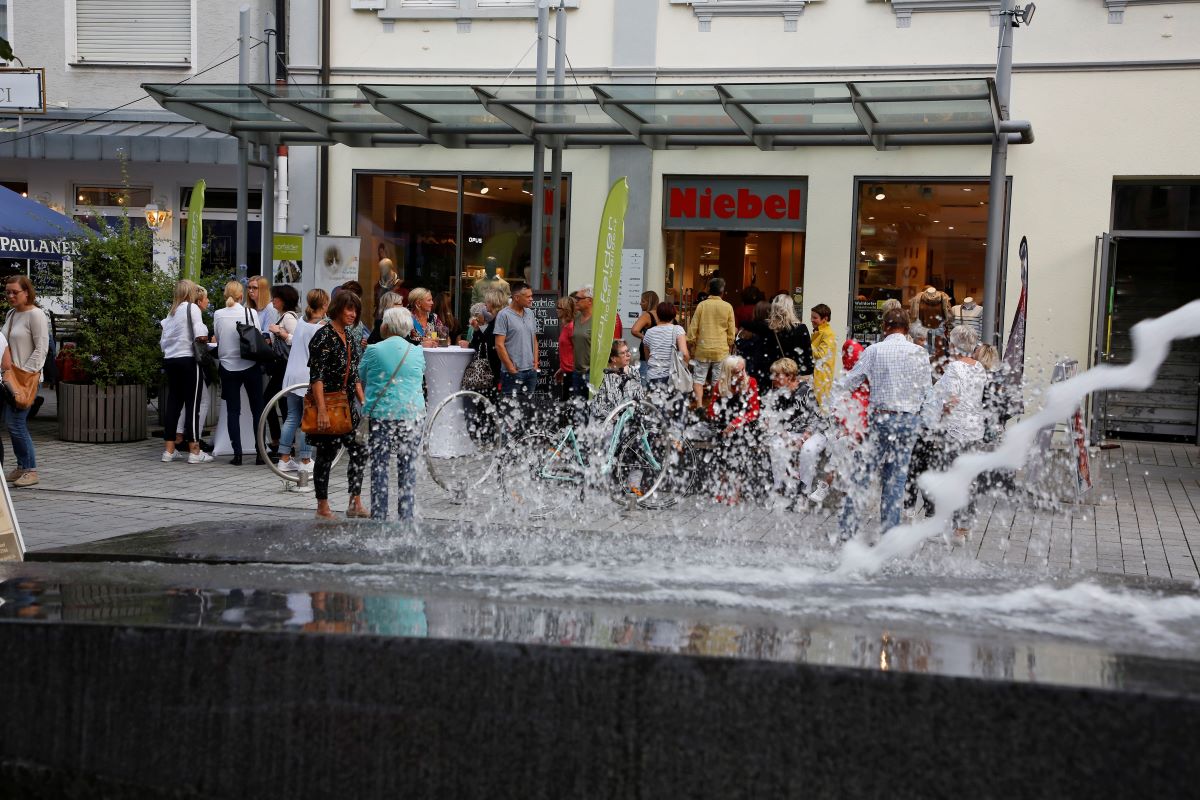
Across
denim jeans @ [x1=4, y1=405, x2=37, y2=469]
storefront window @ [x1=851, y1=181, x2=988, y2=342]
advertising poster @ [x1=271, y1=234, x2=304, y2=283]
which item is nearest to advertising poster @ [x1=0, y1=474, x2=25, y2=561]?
denim jeans @ [x1=4, y1=405, x2=37, y2=469]

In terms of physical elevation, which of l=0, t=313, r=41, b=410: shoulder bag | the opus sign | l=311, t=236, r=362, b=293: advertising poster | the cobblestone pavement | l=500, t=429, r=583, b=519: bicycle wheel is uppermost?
the opus sign

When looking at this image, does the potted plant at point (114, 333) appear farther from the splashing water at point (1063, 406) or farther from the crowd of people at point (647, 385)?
the splashing water at point (1063, 406)

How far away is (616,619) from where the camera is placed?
12.3 feet

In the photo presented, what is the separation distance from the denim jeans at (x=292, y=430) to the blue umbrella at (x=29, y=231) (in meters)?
3.96

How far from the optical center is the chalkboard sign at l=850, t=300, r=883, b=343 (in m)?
16.2

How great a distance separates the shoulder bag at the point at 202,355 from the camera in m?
12.1

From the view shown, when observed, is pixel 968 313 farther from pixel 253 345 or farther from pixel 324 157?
pixel 324 157

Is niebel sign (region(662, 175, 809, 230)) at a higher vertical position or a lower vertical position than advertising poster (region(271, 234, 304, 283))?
higher

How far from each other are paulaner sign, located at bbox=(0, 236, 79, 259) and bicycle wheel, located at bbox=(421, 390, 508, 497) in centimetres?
525

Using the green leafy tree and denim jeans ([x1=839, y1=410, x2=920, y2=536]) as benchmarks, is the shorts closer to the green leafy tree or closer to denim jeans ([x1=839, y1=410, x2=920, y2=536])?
denim jeans ([x1=839, y1=410, x2=920, y2=536])

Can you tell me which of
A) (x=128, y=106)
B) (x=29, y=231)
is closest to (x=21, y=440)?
(x=29, y=231)

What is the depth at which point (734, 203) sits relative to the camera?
654 inches

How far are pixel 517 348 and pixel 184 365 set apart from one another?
3.23 metres

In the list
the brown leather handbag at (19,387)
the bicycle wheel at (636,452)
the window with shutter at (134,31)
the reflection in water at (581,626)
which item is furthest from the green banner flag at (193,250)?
the reflection in water at (581,626)
